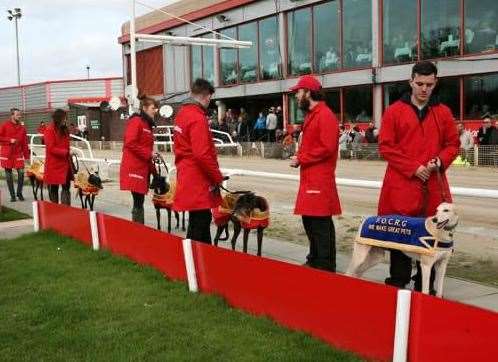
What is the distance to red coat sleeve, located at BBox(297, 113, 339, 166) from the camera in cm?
578

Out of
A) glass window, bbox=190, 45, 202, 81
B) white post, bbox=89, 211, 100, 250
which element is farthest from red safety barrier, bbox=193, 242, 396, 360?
glass window, bbox=190, 45, 202, 81

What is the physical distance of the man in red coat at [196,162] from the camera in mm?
6125

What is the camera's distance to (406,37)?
26.7m

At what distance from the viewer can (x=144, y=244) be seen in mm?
7117

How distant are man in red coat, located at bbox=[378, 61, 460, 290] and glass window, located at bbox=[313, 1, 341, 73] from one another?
25.2 metres

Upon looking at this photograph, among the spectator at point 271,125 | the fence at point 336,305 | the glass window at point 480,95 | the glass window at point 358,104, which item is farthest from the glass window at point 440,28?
the fence at point 336,305

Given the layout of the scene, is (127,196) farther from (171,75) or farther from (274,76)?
(171,75)

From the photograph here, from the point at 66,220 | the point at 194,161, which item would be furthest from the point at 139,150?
the point at 194,161

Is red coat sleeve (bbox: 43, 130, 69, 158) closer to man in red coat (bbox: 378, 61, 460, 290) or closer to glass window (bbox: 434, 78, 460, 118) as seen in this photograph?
man in red coat (bbox: 378, 61, 460, 290)

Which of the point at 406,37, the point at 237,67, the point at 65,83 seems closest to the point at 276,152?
the point at 406,37

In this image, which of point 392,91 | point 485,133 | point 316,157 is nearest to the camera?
point 316,157

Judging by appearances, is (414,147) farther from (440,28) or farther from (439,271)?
(440,28)

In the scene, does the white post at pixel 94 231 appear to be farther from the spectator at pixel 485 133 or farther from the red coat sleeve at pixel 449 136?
the spectator at pixel 485 133

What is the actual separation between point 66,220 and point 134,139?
5.32ft
